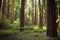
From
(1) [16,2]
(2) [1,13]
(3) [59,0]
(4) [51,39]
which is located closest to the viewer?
(4) [51,39]

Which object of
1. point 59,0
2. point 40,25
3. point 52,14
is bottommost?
point 40,25

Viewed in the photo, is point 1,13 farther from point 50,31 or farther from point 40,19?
point 50,31

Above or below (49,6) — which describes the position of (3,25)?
below

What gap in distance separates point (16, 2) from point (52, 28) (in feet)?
71.4

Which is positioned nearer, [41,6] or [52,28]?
[52,28]

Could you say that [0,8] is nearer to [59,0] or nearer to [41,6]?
[41,6]

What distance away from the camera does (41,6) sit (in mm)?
17875

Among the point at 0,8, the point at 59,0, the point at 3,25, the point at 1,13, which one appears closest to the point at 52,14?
the point at 59,0

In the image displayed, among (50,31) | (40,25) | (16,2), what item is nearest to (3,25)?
(40,25)

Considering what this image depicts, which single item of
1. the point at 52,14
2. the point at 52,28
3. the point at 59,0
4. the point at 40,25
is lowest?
the point at 40,25

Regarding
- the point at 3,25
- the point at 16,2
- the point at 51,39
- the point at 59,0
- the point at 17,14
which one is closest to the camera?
the point at 51,39

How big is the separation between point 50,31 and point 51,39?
0.47 m

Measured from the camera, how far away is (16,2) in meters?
29.2

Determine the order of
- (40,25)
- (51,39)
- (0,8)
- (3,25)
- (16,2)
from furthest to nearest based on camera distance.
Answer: (16,2), (40,25), (0,8), (3,25), (51,39)
